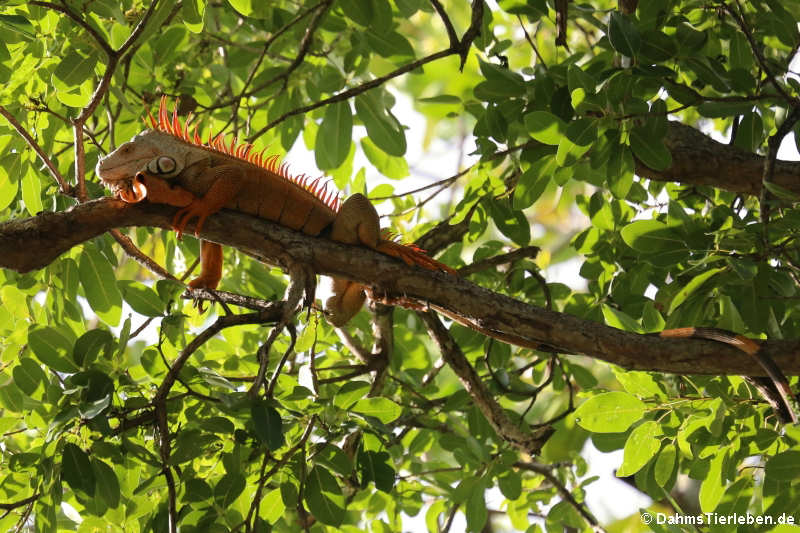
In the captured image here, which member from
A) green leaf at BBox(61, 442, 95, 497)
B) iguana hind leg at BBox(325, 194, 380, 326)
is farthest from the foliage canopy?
iguana hind leg at BBox(325, 194, 380, 326)

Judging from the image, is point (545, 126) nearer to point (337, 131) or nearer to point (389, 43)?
point (389, 43)

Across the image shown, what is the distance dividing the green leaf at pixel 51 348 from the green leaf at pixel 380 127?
2504 mm

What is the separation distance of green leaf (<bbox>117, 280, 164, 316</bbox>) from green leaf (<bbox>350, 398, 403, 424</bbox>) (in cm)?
114

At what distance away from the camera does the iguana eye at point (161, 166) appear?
3.89 m

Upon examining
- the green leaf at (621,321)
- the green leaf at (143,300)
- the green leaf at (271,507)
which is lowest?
the green leaf at (271,507)

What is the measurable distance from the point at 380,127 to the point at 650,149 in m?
1.92

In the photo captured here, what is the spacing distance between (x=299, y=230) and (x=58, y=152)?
7.04ft

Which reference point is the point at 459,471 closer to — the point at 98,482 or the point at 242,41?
the point at 98,482

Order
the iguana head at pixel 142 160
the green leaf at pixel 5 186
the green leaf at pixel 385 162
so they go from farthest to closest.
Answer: the green leaf at pixel 385 162, the green leaf at pixel 5 186, the iguana head at pixel 142 160

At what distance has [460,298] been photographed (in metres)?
3.71

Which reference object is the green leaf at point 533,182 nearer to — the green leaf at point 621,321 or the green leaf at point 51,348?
the green leaf at point 621,321

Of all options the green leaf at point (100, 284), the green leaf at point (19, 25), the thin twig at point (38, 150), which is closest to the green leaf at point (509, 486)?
the green leaf at point (100, 284)

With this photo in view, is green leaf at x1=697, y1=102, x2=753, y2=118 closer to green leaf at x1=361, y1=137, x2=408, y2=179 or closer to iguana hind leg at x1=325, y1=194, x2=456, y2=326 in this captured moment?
iguana hind leg at x1=325, y1=194, x2=456, y2=326

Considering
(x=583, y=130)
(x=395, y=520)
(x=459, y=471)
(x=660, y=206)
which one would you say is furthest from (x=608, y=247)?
(x=395, y=520)
